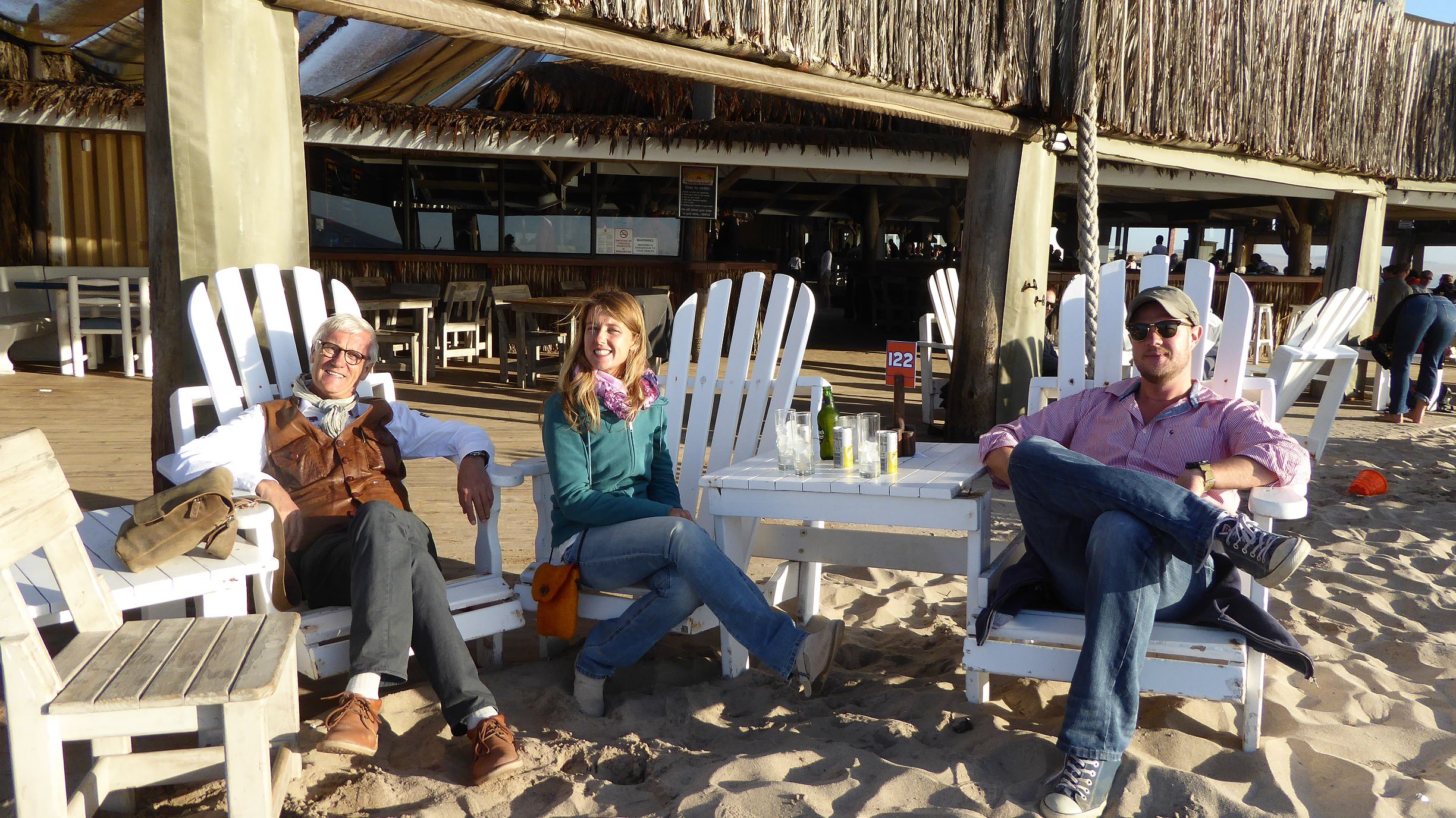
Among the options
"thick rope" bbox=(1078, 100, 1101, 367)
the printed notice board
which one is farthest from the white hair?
the printed notice board

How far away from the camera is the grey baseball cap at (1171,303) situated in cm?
253

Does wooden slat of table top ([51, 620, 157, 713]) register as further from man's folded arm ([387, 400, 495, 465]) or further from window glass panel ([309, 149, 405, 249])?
window glass panel ([309, 149, 405, 249])

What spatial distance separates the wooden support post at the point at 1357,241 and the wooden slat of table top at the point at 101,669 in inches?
361

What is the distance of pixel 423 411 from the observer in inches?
267

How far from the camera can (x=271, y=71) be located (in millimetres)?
2812

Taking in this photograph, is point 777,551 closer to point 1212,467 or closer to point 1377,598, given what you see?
point 1212,467

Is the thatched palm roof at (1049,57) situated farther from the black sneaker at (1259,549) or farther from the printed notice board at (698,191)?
the black sneaker at (1259,549)

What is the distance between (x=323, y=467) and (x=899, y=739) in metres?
1.59

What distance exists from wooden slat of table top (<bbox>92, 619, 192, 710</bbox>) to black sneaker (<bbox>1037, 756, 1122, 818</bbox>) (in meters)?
1.64

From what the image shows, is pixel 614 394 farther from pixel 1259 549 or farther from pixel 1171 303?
pixel 1259 549

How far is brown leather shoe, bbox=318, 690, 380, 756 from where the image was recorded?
6.92 ft

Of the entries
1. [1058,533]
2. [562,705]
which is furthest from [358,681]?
[1058,533]

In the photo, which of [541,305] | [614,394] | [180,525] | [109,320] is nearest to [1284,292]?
[541,305]

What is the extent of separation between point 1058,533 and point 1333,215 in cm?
809
